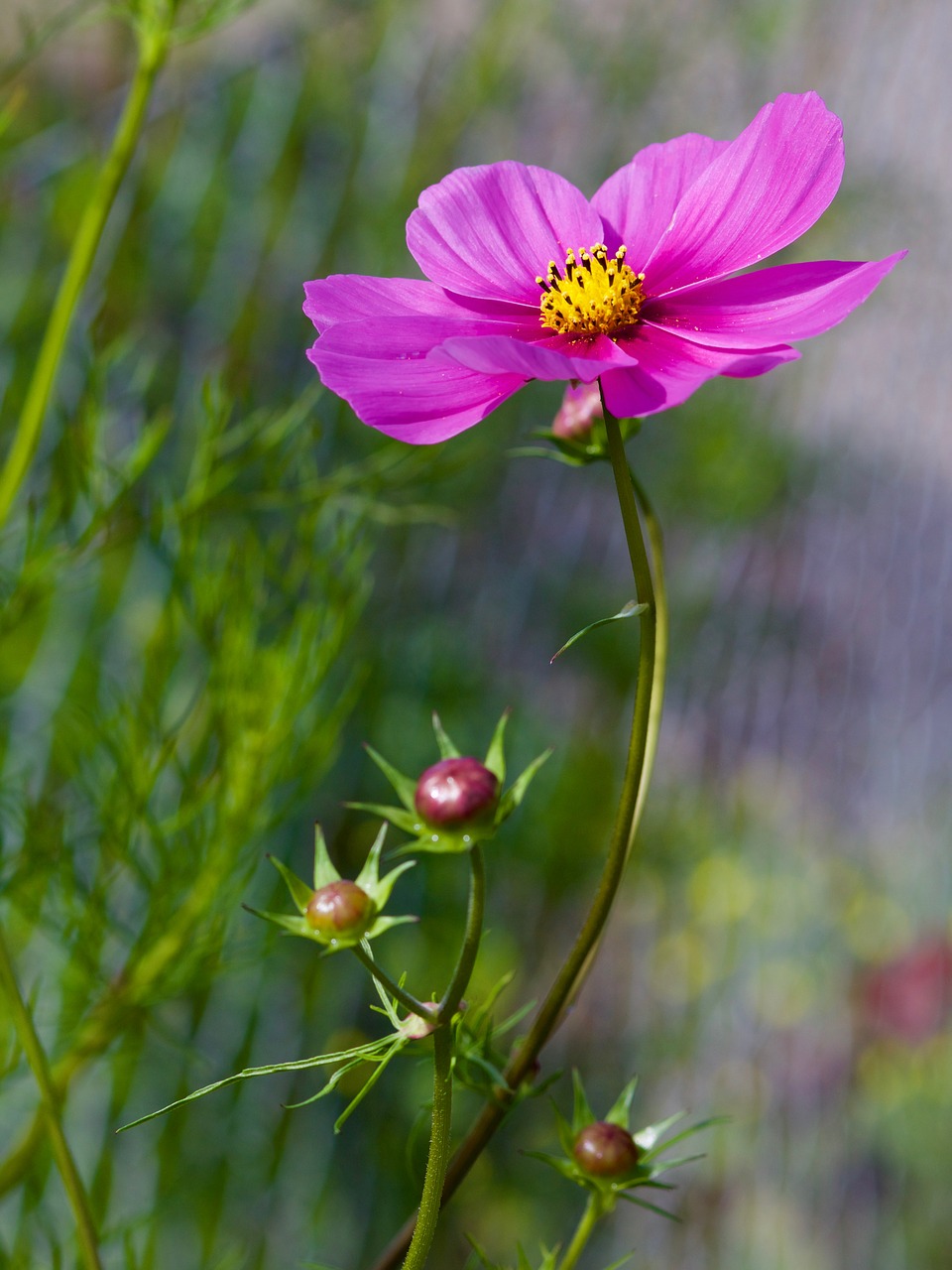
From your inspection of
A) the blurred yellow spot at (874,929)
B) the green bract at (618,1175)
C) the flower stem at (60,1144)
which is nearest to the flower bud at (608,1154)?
→ the green bract at (618,1175)

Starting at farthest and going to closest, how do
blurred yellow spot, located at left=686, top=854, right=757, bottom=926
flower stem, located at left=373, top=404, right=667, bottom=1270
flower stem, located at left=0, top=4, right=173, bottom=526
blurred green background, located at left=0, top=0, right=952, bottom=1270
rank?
blurred yellow spot, located at left=686, top=854, right=757, bottom=926
blurred green background, located at left=0, top=0, right=952, bottom=1270
flower stem, located at left=0, top=4, right=173, bottom=526
flower stem, located at left=373, top=404, right=667, bottom=1270

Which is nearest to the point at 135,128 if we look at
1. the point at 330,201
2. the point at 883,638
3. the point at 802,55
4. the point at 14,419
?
the point at 14,419

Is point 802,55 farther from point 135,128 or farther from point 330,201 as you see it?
point 135,128

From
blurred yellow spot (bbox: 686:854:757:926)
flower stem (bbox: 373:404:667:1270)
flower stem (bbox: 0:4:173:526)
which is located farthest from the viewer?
blurred yellow spot (bbox: 686:854:757:926)

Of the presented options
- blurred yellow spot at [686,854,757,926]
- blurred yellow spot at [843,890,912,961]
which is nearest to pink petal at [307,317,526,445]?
blurred yellow spot at [686,854,757,926]

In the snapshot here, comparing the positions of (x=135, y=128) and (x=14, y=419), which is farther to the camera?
(x=14, y=419)

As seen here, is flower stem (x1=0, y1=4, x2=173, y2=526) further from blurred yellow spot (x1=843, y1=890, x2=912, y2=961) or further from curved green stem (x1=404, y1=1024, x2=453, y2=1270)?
blurred yellow spot (x1=843, y1=890, x2=912, y2=961)

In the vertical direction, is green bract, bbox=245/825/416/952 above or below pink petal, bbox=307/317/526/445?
below
